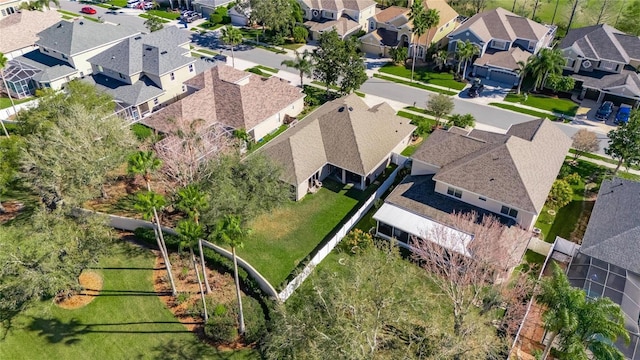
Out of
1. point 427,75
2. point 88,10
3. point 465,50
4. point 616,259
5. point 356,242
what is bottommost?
point 356,242

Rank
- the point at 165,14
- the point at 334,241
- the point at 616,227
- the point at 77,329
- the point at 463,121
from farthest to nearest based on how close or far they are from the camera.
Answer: the point at 165,14
the point at 463,121
the point at 334,241
the point at 616,227
the point at 77,329

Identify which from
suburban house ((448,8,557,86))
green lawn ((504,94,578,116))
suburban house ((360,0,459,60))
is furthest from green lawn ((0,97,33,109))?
green lawn ((504,94,578,116))

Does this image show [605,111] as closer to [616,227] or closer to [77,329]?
[616,227]

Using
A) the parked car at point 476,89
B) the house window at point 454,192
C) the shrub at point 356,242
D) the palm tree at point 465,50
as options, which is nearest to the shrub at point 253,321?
the shrub at point 356,242

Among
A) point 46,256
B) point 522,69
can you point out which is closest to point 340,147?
point 46,256

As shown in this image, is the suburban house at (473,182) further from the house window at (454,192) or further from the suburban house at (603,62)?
the suburban house at (603,62)

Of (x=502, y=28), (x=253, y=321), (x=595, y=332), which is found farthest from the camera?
(x=502, y=28)
